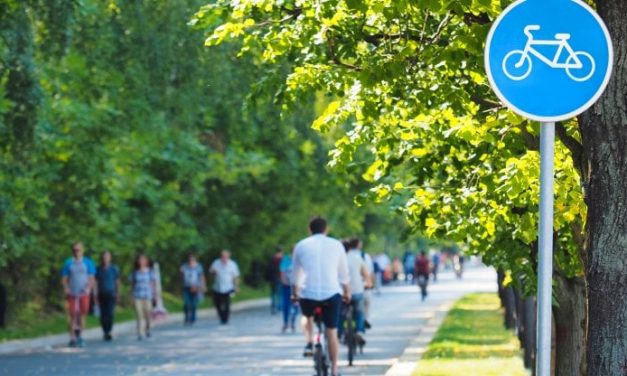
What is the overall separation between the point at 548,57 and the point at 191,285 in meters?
27.5

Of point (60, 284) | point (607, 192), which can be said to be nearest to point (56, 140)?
point (60, 284)

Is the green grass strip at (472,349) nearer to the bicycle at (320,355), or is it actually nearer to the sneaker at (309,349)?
the sneaker at (309,349)

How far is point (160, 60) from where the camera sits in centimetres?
2538

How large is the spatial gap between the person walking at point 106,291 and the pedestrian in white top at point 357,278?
7.45 meters

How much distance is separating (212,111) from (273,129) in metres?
5.53

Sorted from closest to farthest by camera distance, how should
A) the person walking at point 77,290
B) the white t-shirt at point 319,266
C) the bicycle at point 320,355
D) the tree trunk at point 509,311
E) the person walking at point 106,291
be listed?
the white t-shirt at point 319,266 → the bicycle at point 320,355 → the person walking at point 77,290 → the tree trunk at point 509,311 → the person walking at point 106,291

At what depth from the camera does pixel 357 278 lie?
21.8 metres

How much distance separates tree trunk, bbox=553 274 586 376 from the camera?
12875 mm

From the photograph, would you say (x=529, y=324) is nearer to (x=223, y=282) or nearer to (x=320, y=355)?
(x=320, y=355)

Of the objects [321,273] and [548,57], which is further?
[321,273]

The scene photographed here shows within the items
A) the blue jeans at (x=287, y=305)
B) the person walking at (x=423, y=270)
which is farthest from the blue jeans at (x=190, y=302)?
the person walking at (x=423, y=270)

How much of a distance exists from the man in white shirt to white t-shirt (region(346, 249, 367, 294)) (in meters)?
5.62

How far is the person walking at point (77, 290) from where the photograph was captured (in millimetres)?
26453

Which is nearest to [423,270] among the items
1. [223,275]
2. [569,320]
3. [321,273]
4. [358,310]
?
[223,275]
